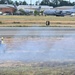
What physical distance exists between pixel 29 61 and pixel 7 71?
126 inches

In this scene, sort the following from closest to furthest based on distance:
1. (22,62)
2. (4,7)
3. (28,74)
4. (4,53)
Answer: (28,74) < (22,62) < (4,53) < (4,7)

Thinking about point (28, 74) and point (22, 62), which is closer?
point (28, 74)

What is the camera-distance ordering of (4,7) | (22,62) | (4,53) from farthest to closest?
(4,7) → (4,53) → (22,62)

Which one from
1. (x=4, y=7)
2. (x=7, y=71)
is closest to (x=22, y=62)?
(x=7, y=71)

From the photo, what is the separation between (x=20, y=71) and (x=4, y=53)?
19.9 ft

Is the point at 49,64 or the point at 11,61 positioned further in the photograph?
the point at 11,61

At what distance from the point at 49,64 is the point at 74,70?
197 centimetres

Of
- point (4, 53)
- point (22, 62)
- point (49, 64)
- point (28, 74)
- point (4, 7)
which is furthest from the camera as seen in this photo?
point (4, 7)

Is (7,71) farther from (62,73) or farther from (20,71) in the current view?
(62,73)

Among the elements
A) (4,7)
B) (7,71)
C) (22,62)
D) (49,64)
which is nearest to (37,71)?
(7,71)

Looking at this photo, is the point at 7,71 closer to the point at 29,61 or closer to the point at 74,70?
the point at 74,70

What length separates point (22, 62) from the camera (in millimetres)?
12477

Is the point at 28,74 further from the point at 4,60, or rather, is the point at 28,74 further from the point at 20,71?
the point at 4,60

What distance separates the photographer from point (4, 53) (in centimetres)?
1552
